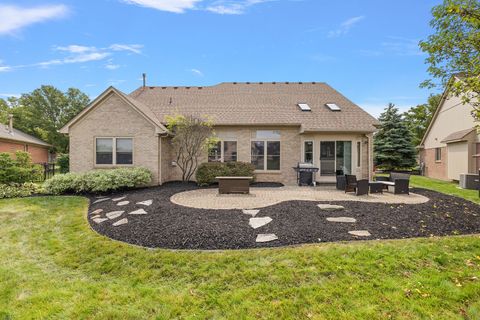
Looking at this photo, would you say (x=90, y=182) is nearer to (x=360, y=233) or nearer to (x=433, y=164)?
(x=360, y=233)

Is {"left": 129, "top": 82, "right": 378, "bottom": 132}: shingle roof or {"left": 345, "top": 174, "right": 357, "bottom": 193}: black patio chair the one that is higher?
{"left": 129, "top": 82, "right": 378, "bottom": 132}: shingle roof

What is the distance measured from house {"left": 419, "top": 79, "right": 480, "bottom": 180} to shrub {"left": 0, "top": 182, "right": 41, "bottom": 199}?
2390 cm

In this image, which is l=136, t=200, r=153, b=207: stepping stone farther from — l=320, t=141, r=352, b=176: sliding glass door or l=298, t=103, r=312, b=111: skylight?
l=298, t=103, r=312, b=111: skylight

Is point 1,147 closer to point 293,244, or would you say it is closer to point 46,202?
point 46,202

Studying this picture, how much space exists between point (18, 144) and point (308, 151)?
29.7 meters

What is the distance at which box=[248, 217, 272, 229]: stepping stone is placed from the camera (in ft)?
19.5

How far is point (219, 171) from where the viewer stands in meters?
12.7

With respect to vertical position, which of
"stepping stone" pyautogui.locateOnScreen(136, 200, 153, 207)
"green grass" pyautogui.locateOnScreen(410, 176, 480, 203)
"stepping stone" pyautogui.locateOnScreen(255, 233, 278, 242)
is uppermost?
"stepping stone" pyautogui.locateOnScreen(136, 200, 153, 207)

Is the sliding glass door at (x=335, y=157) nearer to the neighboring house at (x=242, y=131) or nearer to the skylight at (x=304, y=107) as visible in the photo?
the neighboring house at (x=242, y=131)

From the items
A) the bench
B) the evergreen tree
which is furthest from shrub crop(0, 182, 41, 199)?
the evergreen tree

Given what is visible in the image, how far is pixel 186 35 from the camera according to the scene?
38.9ft

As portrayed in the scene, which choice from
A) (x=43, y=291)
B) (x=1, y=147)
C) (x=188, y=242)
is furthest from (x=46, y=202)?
(x=1, y=147)

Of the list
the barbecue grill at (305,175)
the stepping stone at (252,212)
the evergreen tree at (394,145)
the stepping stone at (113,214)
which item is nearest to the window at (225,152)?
the barbecue grill at (305,175)

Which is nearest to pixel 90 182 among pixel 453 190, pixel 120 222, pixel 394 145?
pixel 120 222
